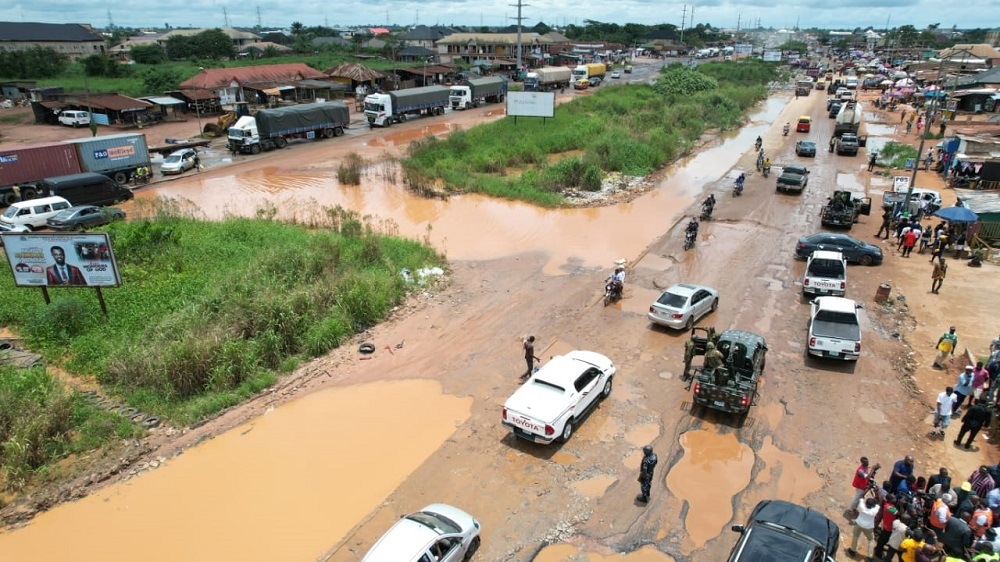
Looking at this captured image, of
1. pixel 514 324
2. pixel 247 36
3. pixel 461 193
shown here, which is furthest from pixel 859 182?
pixel 247 36

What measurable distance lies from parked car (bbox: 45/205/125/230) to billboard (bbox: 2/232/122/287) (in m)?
10.8

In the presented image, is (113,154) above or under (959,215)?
above

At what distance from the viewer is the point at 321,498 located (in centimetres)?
1102

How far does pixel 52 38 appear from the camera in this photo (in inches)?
3546

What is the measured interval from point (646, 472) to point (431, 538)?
411 centimetres

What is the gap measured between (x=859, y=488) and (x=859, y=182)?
102 ft

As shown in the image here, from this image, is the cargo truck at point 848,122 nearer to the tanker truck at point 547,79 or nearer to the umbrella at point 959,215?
the umbrella at point 959,215

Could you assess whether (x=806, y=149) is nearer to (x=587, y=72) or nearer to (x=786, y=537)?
(x=786, y=537)

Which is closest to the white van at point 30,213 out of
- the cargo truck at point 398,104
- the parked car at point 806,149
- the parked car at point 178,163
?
the parked car at point 178,163

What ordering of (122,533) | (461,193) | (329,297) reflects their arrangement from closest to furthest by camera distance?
(122,533) < (329,297) < (461,193)

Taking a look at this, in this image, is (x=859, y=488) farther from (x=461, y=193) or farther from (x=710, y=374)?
(x=461, y=193)

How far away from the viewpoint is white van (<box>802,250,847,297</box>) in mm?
18781

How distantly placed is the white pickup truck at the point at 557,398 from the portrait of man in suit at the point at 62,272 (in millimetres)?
12597

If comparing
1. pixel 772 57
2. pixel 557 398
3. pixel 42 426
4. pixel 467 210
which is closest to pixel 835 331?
pixel 557 398
